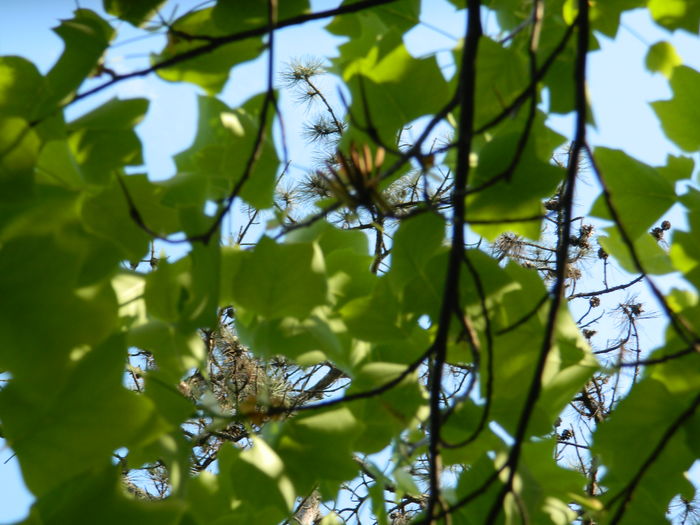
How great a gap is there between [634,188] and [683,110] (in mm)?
96

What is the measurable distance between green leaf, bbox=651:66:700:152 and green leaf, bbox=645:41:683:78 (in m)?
0.03

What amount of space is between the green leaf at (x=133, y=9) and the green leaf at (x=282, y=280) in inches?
8.0

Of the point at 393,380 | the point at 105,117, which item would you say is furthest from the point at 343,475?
the point at 105,117

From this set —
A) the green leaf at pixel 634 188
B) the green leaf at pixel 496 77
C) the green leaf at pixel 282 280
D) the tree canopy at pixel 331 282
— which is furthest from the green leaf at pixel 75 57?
the green leaf at pixel 634 188

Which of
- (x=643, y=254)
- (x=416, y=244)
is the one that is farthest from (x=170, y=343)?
(x=643, y=254)

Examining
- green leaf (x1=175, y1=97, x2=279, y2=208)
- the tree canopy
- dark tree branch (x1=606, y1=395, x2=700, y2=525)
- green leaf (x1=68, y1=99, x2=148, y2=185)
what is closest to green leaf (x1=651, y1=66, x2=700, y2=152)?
the tree canopy

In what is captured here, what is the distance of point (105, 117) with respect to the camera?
0.53 meters

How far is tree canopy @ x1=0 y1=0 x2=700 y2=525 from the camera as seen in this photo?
438 mm

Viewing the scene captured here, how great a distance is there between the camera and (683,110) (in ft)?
2.15

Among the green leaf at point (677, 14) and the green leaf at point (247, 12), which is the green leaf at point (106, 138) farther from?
the green leaf at point (677, 14)

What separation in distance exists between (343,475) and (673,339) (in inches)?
11.3

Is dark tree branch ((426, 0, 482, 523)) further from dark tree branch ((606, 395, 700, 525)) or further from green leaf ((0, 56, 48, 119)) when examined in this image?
green leaf ((0, 56, 48, 119))

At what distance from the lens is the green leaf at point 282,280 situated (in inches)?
20.9

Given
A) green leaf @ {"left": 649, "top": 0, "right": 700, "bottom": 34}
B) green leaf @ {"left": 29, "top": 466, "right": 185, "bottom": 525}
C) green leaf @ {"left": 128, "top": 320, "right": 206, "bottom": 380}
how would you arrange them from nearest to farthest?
green leaf @ {"left": 29, "top": 466, "right": 185, "bottom": 525}, green leaf @ {"left": 128, "top": 320, "right": 206, "bottom": 380}, green leaf @ {"left": 649, "top": 0, "right": 700, "bottom": 34}
